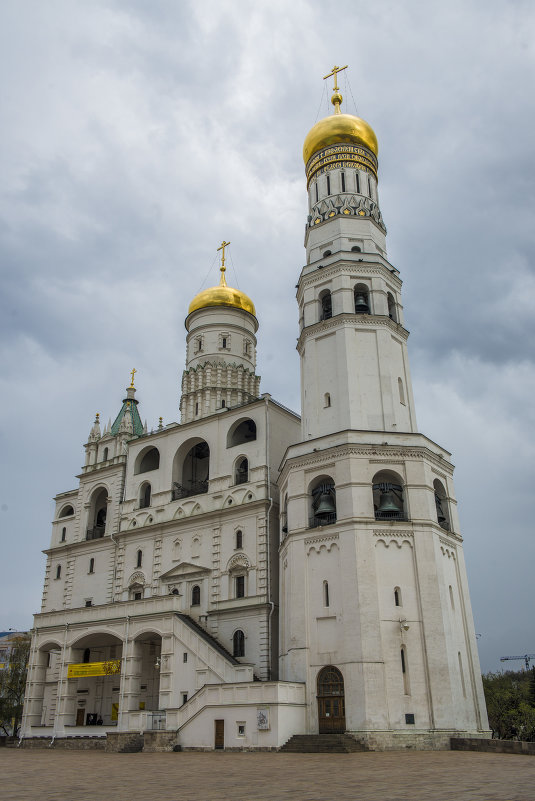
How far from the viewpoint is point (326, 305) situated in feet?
112

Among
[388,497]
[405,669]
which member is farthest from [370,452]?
[405,669]

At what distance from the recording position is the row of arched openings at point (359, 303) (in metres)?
32.9

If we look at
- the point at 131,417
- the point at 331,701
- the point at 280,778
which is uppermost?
the point at 131,417

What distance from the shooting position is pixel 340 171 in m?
36.7

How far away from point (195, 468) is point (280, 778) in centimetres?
2687

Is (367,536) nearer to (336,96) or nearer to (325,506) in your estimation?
(325,506)

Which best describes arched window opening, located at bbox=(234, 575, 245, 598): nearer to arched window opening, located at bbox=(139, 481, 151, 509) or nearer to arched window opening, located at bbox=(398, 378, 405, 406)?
arched window opening, located at bbox=(139, 481, 151, 509)

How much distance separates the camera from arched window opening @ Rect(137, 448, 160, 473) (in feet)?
135

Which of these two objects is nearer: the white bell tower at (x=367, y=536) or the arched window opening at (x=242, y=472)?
the white bell tower at (x=367, y=536)

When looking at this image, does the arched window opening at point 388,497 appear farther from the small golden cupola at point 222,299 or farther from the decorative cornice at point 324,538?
the small golden cupola at point 222,299

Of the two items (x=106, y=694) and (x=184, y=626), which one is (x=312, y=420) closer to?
(x=184, y=626)

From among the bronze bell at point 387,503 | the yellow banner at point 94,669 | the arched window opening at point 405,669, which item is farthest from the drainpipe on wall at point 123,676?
the bronze bell at point 387,503

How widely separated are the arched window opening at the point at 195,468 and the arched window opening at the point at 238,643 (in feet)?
30.1

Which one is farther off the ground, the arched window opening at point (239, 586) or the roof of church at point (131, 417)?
the roof of church at point (131, 417)
